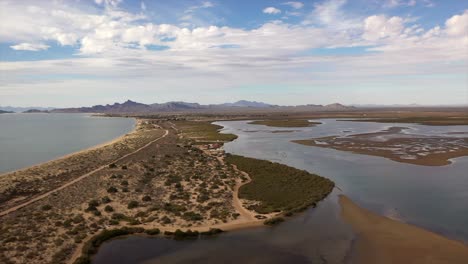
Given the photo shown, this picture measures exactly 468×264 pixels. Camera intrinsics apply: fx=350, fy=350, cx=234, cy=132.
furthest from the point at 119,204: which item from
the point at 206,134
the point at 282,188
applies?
the point at 206,134

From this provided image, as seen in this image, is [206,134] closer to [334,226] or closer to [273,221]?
[273,221]

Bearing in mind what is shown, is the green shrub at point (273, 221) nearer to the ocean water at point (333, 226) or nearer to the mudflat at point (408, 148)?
the ocean water at point (333, 226)

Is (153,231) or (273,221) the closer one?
(153,231)

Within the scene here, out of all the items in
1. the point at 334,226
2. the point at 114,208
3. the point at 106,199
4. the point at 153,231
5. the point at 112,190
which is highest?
the point at 112,190

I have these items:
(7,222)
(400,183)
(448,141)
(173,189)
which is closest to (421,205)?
(400,183)

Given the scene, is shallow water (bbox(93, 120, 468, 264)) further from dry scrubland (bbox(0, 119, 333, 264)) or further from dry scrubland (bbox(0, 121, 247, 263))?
dry scrubland (bbox(0, 121, 247, 263))

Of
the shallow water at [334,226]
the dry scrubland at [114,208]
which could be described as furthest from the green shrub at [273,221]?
the dry scrubland at [114,208]

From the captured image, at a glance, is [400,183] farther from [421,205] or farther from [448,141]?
[448,141]

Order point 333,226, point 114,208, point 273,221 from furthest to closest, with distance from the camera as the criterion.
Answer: point 114,208 < point 273,221 < point 333,226
